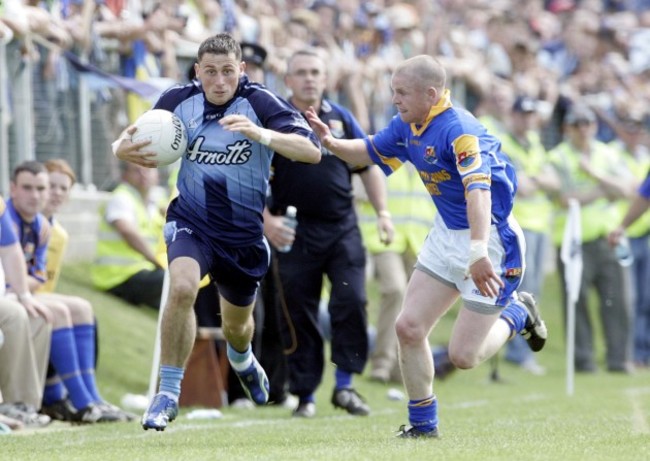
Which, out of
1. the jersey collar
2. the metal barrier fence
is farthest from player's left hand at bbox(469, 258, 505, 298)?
the metal barrier fence

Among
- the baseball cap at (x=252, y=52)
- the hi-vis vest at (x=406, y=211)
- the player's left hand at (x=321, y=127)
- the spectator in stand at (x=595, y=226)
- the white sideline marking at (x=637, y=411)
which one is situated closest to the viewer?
the player's left hand at (x=321, y=127)

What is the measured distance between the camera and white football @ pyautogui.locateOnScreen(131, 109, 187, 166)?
8859mm

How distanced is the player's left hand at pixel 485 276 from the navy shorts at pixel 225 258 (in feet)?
5.38

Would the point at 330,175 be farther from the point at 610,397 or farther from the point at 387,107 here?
the point at 387,107

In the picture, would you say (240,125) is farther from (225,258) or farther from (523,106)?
(523,106)

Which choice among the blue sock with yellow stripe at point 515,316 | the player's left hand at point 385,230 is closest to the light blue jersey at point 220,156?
the blue sock with yellow stripe at point 515,316

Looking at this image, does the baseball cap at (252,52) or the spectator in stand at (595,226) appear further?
the spectator in stand at (595,226)

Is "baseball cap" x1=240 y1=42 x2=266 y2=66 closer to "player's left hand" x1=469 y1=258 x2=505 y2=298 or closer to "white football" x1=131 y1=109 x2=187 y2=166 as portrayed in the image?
"white football" x1=131 y1=109 x2=187 y2=166

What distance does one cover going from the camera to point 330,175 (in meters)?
11.6

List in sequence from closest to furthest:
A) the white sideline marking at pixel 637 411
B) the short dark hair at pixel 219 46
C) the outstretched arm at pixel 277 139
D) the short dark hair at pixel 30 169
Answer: the outstretched arm at pixel 277 139 < the short dark hair at pixel 219 46 < the white sideline marking at pixel 637 411 < the short dark hair at pixel 30 169

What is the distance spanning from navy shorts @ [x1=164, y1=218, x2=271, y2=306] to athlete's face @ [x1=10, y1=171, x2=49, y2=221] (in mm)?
2310

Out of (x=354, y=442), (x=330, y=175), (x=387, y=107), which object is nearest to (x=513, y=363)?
(x=387, y=107)

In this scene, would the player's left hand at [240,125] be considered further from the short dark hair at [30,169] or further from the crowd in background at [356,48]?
the crowd in background at [356,48]

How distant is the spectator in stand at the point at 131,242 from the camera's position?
45.8 feet
